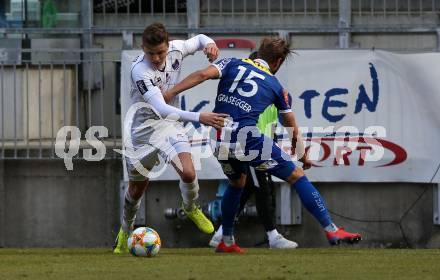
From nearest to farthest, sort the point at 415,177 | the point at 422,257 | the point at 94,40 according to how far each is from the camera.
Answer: the point at 422,257 → the point at 415,177 → the point at 94,40

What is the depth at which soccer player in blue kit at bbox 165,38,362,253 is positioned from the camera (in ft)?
33.8

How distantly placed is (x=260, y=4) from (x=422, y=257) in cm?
→ 570

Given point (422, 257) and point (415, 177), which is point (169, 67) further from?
point (415, 177)

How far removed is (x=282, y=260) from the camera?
980cm

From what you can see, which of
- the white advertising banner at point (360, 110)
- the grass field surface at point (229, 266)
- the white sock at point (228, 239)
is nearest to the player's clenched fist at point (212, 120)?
the grass field surface at point (229, 266)

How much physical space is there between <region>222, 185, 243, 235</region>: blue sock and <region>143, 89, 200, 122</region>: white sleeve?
989 millimetres

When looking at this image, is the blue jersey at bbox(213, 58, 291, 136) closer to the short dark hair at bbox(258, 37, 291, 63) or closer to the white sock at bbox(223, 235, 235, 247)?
the short dark hair at bbox(258, 37, 291, 63)

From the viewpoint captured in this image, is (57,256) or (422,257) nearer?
(422,257)

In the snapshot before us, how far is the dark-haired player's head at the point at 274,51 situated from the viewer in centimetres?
1058

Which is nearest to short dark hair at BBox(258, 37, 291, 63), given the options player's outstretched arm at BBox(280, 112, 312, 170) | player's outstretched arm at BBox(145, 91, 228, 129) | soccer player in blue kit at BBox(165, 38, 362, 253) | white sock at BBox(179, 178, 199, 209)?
soccer player in blue kit at BBox(165, 38, 362, 253)

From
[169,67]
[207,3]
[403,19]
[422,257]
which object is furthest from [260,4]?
[422,257]

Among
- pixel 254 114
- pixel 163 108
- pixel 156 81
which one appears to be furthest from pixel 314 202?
pixel 156 81

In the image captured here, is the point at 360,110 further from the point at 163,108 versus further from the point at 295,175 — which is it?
the point at 163,108

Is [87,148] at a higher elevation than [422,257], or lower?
higher
